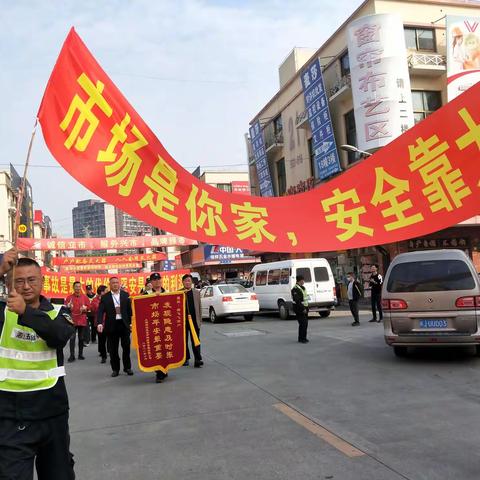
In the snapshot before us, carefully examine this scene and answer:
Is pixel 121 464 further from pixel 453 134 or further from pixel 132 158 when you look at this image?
pixel 453 134

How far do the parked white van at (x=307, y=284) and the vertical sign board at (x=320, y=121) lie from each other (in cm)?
790

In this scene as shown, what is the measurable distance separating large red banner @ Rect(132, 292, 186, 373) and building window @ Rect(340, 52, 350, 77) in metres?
19.4

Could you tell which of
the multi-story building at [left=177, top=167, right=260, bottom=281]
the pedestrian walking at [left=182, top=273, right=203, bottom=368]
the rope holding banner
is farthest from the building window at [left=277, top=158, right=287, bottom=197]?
the rope holding banner

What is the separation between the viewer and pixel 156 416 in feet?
20.3

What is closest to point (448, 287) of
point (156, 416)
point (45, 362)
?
point (156, 416)

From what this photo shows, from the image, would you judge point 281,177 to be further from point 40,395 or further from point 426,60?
point 40,395

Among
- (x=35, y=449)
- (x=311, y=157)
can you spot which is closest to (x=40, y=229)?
(x=311, y=157)

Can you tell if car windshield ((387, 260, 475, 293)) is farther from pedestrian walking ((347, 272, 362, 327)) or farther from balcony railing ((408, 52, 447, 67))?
balcony railing ((408, 52, 447, 67))

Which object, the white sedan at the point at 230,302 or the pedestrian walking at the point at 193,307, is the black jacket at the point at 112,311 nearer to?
the pedestrian walking at the point at 193,307

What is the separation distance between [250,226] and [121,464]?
2.42 m

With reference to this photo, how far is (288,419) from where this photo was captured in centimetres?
569

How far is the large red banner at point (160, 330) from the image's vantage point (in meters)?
8.70

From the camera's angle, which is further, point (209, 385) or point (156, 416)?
point (209, 385)

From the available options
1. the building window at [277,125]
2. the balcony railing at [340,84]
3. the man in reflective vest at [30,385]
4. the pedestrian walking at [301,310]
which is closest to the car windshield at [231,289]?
the pedestrian walking at [301,310]
